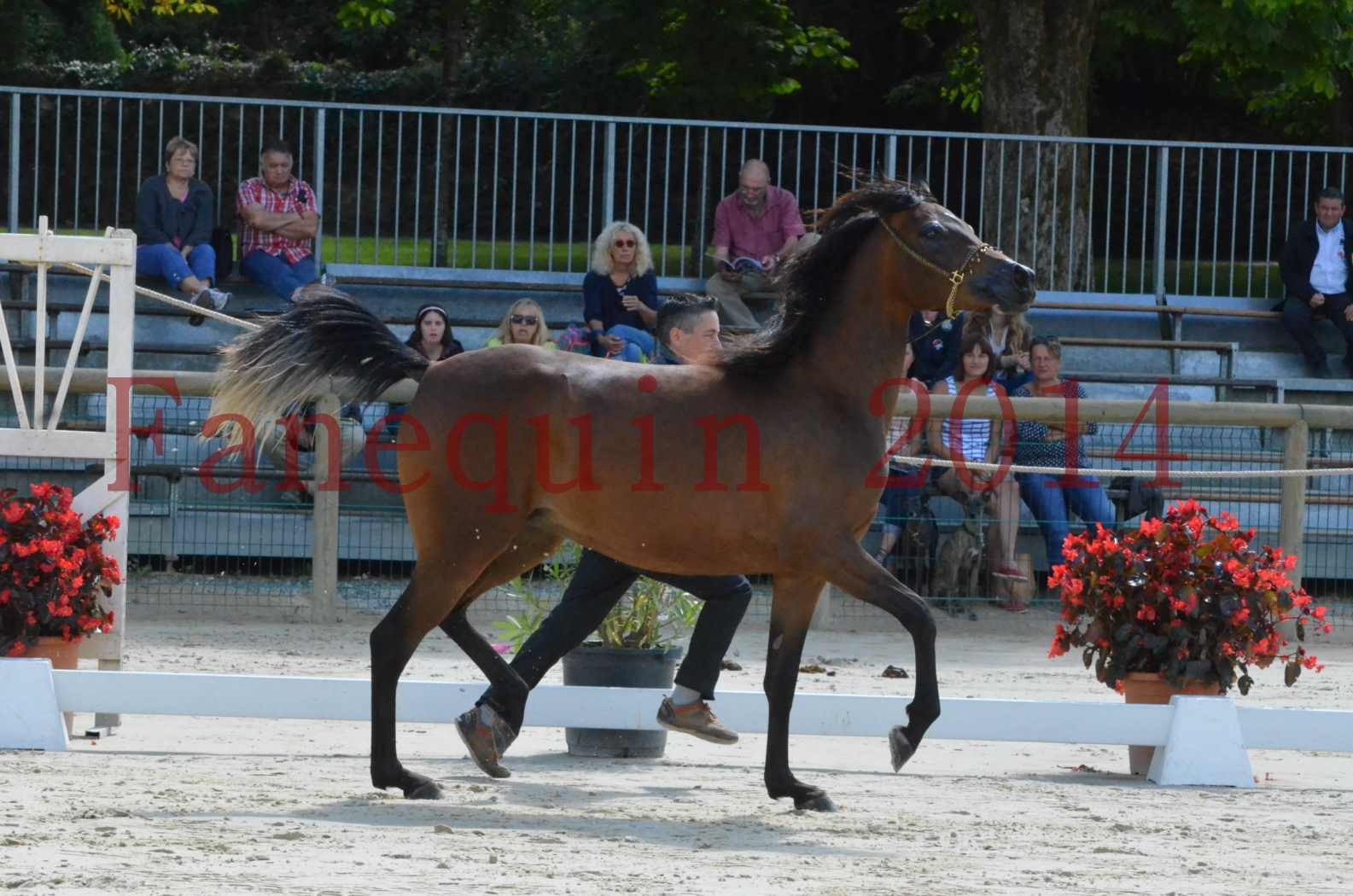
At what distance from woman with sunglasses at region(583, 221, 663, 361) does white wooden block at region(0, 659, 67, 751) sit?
5.17 m

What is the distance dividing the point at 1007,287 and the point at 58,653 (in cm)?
367

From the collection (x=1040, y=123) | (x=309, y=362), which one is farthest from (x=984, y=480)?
(x=1040, y=123)

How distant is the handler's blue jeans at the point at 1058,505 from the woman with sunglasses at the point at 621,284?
8.13 feet

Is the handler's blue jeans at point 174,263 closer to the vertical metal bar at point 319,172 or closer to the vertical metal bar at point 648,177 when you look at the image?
the vertical metal bar at point 319,172

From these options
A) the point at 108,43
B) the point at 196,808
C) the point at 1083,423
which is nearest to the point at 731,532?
the point at 196,808

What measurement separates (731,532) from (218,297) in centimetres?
677

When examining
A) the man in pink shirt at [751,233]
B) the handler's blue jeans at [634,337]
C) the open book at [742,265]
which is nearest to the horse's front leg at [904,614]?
the handler's blue jeans at [634,337]

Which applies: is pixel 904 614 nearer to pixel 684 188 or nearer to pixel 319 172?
pixel 684 188

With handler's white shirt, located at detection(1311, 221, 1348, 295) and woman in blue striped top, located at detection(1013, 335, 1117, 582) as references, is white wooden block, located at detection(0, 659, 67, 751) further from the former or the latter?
handler's white shirt, located at detection(1311, 221, 1348, 295)

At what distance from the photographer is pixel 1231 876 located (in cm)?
466

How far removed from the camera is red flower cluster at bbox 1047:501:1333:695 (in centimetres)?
641

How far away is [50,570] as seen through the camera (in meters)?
Result: 6.49

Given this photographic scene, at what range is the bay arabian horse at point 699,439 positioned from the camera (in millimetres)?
5582

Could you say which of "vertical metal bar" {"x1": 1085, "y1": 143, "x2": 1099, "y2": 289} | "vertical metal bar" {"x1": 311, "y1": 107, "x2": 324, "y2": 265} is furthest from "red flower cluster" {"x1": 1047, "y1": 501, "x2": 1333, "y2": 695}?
"vertical metal bar" {"x1": 1085, "y1": 143, "x2": 1099, "y2": 289}
